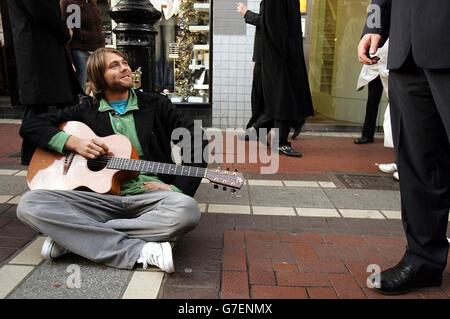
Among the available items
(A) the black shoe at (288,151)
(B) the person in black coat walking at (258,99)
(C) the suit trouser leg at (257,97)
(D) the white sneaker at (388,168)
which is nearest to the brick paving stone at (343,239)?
(D) the white sneaker at (388,168)

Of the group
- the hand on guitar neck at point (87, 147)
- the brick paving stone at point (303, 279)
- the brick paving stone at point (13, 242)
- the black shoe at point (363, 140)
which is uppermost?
the hand on guitar neck at point (87, 147)

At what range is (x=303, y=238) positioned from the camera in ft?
10.4

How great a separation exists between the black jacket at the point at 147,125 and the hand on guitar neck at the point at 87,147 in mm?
143

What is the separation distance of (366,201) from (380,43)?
1.78 metres

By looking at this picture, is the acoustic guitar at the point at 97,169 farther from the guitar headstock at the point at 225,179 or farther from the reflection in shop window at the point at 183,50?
the reflection in shop window at the point at 183,50

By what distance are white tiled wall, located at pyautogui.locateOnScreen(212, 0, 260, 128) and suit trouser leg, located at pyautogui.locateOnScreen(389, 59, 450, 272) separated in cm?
504

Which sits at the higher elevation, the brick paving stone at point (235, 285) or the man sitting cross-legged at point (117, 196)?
the man sitting cross-legged at point (117, 196)

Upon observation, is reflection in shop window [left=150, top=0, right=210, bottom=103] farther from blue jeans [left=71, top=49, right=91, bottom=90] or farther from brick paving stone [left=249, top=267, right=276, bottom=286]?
brick paving stone [left=249, top=267, right=276, bottom=286]

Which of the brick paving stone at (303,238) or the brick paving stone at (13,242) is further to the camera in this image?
the brick paving stone at (303,238)

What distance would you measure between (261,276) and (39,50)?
3.13m

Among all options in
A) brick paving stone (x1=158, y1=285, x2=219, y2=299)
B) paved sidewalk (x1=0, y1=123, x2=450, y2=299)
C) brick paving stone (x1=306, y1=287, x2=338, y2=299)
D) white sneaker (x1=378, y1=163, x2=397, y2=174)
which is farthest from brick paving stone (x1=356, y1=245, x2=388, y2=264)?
white sneaker (x1=378, y1=163, x2=397, y2=174)

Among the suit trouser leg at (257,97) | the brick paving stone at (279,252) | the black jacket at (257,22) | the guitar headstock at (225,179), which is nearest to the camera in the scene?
the guitar headstock at (225,179)

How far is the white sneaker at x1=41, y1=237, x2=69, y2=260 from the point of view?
2.62 metres

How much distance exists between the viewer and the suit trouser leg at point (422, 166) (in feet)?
7.61
